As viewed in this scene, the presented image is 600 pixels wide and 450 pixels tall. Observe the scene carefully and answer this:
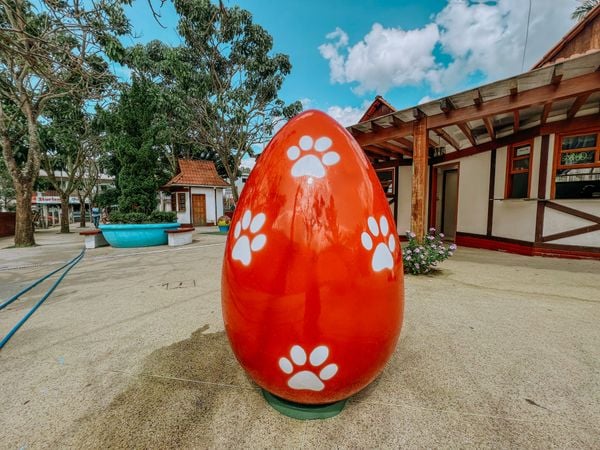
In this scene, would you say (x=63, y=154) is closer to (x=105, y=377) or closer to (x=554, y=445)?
(x=105, y=377)

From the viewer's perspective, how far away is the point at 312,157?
1287 mm

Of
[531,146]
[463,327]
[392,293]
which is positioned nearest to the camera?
[392,293]

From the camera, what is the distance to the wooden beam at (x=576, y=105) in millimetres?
4344

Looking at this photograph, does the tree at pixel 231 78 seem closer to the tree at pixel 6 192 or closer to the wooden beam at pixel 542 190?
the wooden beam at pixel 542 190

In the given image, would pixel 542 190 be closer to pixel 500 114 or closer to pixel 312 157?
pixel 500 114

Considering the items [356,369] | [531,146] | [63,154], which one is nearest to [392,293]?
[356,369]

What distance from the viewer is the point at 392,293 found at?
1319mm

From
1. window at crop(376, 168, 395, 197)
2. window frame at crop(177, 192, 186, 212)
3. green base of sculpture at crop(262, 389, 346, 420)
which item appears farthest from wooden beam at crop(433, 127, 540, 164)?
window frame at crop(177, 192, 186, 212)

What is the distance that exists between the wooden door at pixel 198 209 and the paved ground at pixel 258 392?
15.5 meters

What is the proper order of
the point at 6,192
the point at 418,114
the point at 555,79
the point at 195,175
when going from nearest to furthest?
the point at 555,79 → the point at 418,114 → the point at 195,175 → the point at 6,192

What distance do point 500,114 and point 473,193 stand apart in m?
2.76

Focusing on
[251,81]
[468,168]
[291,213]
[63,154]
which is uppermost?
[251,81]

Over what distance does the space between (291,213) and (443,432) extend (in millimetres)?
1312

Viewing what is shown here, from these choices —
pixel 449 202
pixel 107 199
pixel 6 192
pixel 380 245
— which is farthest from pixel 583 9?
pixel 6 192
